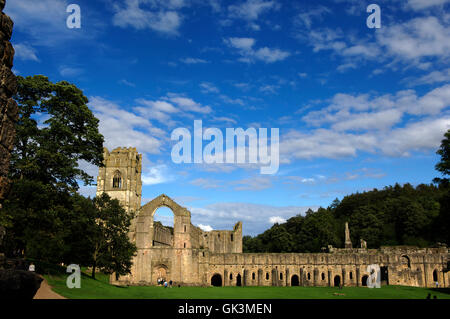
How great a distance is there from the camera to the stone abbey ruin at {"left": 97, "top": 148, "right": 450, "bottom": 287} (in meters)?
57.3

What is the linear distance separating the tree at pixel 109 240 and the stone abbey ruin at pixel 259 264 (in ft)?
60.2

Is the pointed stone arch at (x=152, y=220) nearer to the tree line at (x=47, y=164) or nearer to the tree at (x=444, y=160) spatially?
the tree line at (x=47, y=164)

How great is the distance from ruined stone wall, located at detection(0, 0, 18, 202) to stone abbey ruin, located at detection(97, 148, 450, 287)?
2098 inches

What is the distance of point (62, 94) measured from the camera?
27.4 meters

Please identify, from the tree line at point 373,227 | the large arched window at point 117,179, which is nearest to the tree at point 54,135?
the large arched window at point 117,179

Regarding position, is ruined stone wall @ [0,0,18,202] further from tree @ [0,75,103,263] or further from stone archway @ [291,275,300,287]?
stone archway @ [291,275,300,287]

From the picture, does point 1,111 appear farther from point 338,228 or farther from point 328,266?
Answer: point 338,228

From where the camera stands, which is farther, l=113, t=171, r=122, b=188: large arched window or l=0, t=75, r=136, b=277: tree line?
l=113, t=171, r=122, b=188: large arched window

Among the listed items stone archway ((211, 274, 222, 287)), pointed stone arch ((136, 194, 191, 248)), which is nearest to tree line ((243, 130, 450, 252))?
stone archway ((211, 274, 222, 287))

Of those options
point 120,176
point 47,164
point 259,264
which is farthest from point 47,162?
point 120,176
